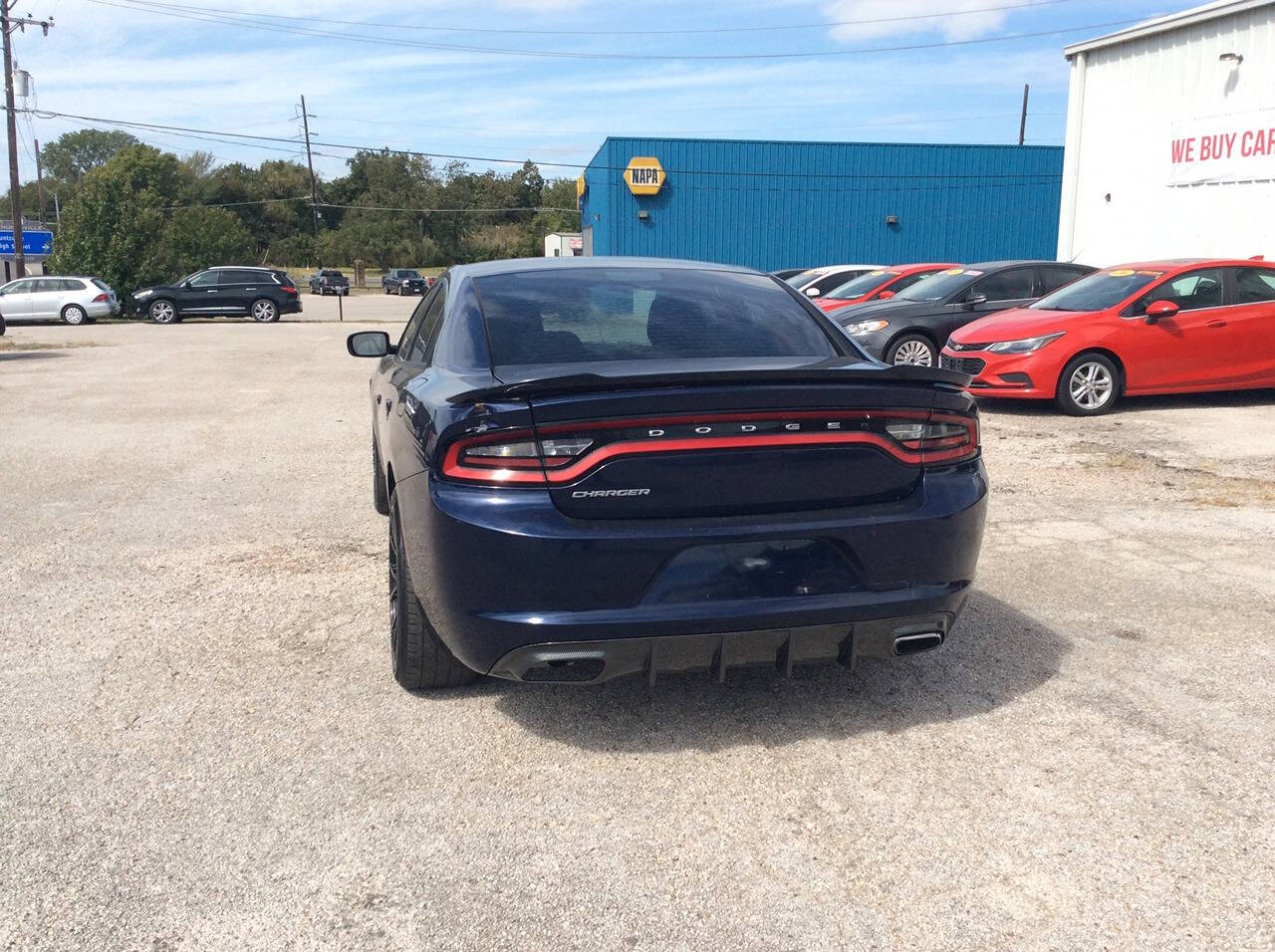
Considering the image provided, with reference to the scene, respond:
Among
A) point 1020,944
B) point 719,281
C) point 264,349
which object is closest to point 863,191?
point 264,349

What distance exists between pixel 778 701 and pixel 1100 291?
896cm

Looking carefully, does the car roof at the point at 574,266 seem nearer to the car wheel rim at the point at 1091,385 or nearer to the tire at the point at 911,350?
the car wheel rim at the point at 1091,385

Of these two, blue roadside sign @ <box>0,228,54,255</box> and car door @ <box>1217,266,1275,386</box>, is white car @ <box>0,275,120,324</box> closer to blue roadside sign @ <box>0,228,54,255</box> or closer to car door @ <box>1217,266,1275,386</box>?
blue roadside sign @ <box>0,228,54,255</box>

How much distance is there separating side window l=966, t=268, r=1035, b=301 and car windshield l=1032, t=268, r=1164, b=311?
5.38 feet

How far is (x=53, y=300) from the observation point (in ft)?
98.4

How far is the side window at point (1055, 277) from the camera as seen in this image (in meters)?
13.9

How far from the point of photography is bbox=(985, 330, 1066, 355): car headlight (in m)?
10.7

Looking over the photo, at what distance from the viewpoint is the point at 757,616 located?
324cm

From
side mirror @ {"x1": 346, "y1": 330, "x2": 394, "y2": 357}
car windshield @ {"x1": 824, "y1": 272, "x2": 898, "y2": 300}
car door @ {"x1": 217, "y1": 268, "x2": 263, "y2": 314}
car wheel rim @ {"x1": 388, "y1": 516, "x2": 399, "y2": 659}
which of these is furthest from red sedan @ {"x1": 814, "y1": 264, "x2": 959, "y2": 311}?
car door @ {"x1": 217, "y1": 268, "x2": 263, "y2": 314}

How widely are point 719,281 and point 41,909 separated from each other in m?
3.18

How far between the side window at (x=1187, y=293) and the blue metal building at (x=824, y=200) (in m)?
24.5

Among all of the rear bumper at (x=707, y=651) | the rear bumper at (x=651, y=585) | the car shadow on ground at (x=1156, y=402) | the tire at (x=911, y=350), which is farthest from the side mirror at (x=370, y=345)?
the tire at (x=911, y=350)

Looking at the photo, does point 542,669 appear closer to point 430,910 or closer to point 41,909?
point 430,910

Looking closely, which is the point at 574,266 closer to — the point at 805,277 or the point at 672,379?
the point at 672,379
